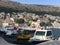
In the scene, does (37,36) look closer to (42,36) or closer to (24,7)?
(42,36)

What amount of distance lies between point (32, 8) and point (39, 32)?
529ft

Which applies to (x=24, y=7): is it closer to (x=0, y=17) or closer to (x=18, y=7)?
(x=18, y=7)

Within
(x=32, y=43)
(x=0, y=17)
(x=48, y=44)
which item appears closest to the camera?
(x=48, y=44)

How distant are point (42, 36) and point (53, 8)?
166 meters

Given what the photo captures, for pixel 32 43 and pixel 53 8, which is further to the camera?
pixel 53 8

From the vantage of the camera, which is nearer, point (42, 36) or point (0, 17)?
point (42, 36)

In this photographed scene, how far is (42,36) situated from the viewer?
32.3 m

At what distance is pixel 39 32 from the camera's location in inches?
1299

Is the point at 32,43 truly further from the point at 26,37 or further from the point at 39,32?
the point at 26,37

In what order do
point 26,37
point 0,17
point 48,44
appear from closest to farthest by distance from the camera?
point 48,44, point 26,37, point 0,17

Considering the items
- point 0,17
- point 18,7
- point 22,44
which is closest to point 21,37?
point 22,44

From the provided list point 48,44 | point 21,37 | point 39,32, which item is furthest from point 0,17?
point 48,44


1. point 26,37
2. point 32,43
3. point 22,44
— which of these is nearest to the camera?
point 32,43

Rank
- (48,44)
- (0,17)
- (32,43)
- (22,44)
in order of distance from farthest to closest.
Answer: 1. (0,17)
2. (22,44)
3. (32,43)
4. (48,44)
